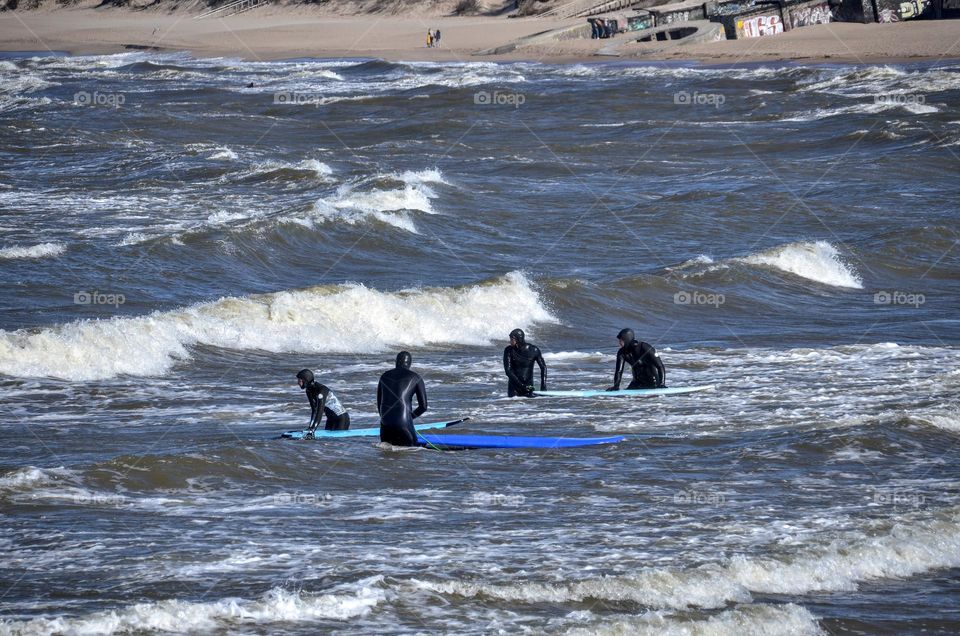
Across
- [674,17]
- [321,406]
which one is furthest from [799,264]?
[674,17]

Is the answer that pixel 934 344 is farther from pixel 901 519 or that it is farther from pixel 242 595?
pixel 242 595

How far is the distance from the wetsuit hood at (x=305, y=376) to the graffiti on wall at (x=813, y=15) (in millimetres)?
59904

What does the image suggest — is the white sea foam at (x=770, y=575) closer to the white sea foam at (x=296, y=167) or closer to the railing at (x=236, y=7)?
the white sea foam at (x=296, y=167)

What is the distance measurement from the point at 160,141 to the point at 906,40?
128 ft

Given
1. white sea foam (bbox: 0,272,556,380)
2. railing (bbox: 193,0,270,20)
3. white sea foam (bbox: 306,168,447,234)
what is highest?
railing (bbox: 193,0,270,20)

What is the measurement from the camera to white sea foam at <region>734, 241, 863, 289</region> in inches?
869

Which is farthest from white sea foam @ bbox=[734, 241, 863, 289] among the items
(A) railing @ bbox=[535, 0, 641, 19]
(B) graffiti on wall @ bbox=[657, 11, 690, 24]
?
(A) railing @ bbox=[535, 0, 641, 19]

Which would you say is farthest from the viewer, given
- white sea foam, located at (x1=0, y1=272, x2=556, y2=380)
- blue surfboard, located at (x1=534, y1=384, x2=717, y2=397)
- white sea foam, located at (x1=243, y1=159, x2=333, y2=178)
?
white sea foam, located at (x1=243, y1=159, x2=333, y2=178)

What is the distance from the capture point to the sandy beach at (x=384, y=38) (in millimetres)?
60000

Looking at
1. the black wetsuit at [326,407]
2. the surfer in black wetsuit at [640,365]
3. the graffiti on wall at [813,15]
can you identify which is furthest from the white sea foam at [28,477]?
the graffiti on wall at [813,15]

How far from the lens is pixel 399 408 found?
37.9ft

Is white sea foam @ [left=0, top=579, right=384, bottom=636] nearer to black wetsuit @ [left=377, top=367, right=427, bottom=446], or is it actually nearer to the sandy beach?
black wetsuit @ [left=377, top=367, right=427, bottom=446]

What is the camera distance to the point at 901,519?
9039 mm

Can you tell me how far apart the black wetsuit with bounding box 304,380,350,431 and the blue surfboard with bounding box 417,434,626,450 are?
92 centimetres
